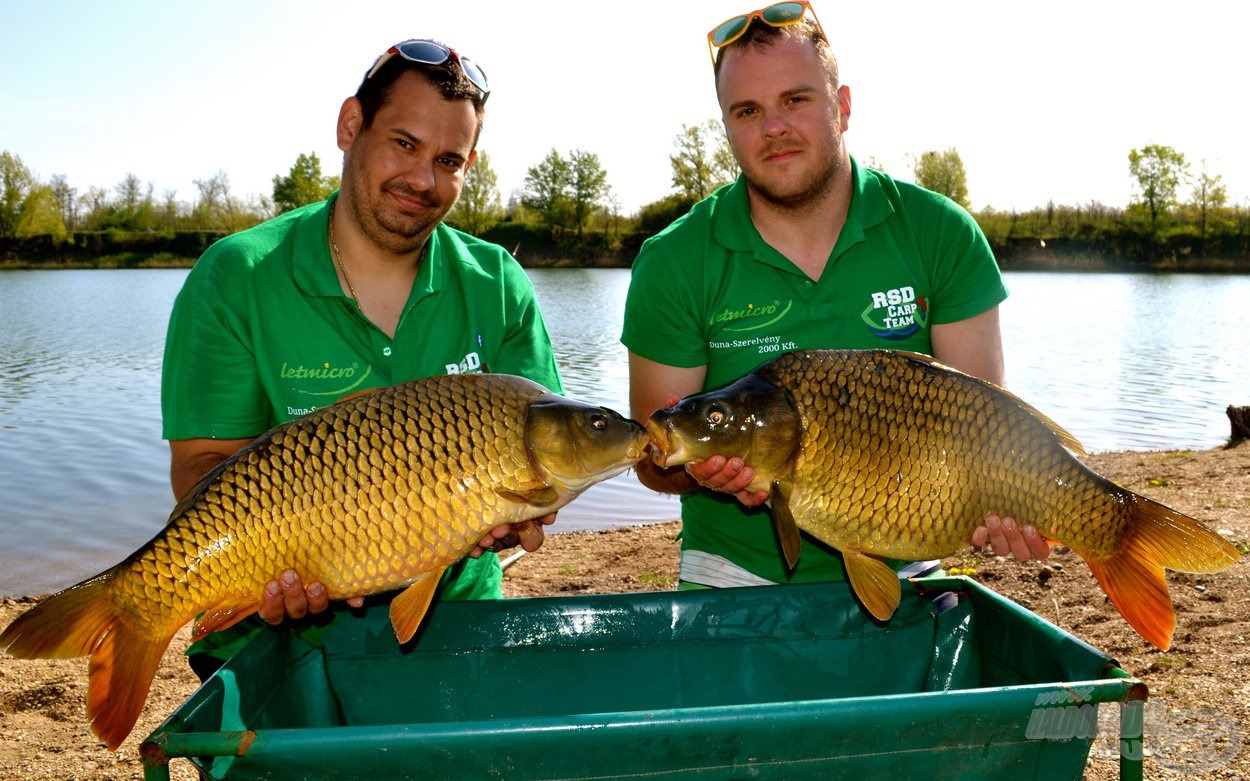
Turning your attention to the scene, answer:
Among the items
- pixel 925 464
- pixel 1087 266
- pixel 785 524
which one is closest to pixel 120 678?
pixel 785 524

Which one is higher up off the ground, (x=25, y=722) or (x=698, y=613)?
(x=698, y=613)

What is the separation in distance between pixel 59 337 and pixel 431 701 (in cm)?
1452

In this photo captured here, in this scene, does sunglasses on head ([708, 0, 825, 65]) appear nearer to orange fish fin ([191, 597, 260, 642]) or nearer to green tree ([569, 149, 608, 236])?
orange fish fin ([191, 597, 260, 642])

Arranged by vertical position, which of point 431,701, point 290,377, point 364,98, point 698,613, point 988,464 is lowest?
point 431,701

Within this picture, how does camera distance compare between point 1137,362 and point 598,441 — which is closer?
point 598,441

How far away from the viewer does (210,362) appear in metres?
1.87

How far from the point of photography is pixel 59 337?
545 inches

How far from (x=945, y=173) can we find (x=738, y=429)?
43.5 m

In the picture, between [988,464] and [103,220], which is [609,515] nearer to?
[988,464]

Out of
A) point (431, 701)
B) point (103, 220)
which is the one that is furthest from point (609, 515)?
point (103, 220)

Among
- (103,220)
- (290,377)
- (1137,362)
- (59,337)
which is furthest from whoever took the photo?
(103,220)

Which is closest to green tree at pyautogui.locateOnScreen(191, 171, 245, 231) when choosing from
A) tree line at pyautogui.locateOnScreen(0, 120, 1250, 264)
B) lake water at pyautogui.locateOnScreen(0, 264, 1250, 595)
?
tree line at pyautogui.locateOnScreen(0, 120, 1250, 264)

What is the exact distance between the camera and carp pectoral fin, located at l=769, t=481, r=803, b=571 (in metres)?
1.70

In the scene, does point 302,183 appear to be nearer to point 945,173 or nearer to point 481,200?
point 481,200
